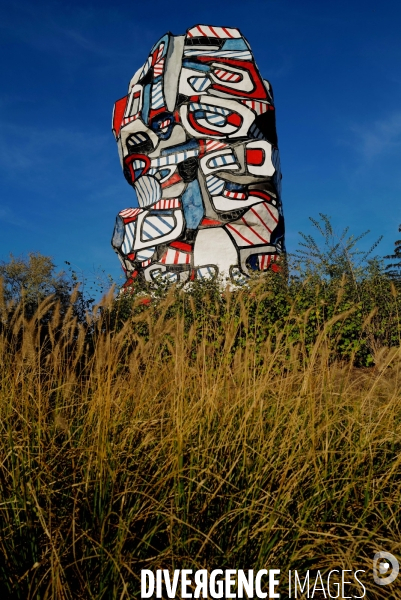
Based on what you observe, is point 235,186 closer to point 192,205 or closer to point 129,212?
point 192,205

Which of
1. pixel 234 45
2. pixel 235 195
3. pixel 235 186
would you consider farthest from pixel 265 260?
pixel 234 45

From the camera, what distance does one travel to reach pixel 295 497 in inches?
95.7

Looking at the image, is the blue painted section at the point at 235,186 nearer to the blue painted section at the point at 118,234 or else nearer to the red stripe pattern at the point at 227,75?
the red stripe pattern at the point at 227,75

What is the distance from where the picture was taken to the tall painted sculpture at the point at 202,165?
12.7 m

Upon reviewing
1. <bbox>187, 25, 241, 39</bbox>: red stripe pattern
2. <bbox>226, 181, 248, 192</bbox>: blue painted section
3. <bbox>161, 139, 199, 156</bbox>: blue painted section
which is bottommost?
<bbox>226, 181, 248, 192</bbox>: blue painted section

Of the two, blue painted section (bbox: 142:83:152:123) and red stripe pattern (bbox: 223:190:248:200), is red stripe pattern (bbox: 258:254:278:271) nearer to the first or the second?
red stripe pattern (bbox: 223:190:248:200)

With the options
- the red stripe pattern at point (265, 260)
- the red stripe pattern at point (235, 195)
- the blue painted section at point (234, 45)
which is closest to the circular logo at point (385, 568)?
the red stripe pattern at point (265, 260)

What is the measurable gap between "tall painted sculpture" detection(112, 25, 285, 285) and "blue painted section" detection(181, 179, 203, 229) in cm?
3

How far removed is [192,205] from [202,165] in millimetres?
1129

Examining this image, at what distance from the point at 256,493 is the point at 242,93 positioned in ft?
42.6

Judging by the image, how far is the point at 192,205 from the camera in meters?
13.0

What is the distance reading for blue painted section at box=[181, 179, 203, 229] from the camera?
12.8 metres

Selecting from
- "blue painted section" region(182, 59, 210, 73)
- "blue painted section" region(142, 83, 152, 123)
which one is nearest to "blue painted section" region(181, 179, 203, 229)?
"blue painted section" region(142, 83, 152, 123)

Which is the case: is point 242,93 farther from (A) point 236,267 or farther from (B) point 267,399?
(B) point 267,399
